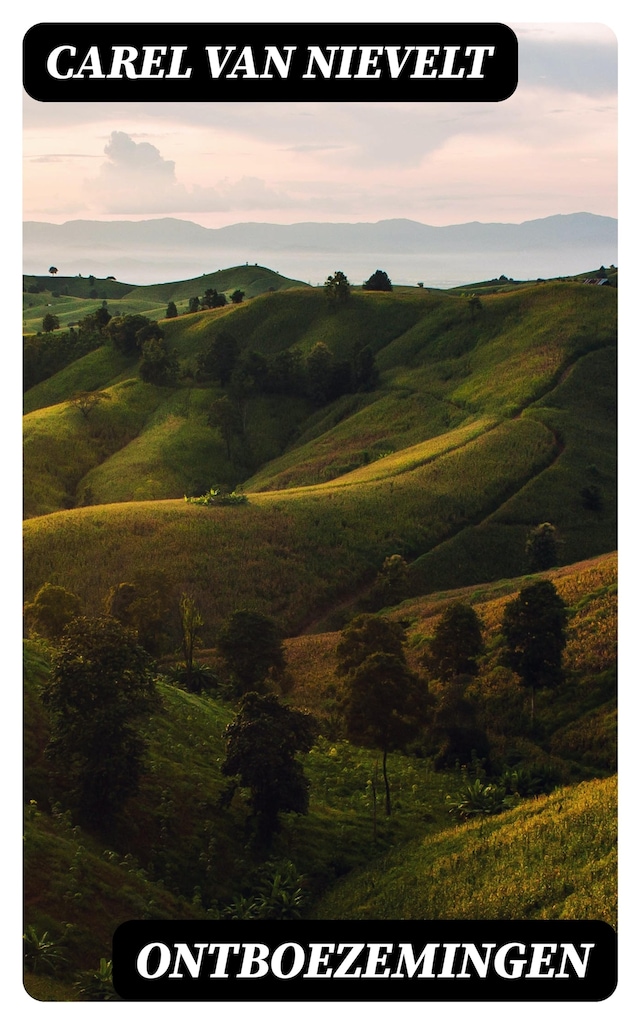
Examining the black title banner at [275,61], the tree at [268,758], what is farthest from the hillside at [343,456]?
the black title banner at [275,61]

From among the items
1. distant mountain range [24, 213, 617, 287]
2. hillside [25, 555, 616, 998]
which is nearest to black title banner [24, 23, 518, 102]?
distant mountain range [24, 213, 617, 287]

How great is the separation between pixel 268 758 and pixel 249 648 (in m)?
8.14

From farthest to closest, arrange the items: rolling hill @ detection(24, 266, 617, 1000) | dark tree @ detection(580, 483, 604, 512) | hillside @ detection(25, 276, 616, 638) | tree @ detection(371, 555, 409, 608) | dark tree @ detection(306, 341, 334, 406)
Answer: dark tree @ detection(306, 341, 334, 406) < dark tree @ detection(580, 483, 604, 512) < hillside @ detection(25, 276, 616, 638) < tree @ detection(371, 555, 409, 608) < rolling hill @ detection(24, 266, 617, 1000)

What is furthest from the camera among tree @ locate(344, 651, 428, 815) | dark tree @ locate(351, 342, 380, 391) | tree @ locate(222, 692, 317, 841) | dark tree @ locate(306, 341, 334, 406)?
dark tree @ locate(306, 341, 334, 406)

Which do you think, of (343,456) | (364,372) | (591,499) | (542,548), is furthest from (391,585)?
(364,372)

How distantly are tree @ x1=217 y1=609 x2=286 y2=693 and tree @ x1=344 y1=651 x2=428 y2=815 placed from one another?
5446mm

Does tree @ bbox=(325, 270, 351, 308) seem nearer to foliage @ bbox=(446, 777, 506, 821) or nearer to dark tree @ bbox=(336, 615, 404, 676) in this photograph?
dark tree @ bbox=(336, 615, 404, 676)

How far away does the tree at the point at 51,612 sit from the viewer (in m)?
35.1

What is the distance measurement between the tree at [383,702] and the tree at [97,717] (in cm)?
702

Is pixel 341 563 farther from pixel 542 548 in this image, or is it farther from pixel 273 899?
pixel 273 899

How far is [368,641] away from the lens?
Answer: 30.1m

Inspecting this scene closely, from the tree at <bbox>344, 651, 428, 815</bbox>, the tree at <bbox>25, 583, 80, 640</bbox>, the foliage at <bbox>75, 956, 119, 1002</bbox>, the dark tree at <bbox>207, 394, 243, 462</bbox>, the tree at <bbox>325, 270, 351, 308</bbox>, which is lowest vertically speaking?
the foliage at <bbox>75, 956, 119, 1002</bbox>

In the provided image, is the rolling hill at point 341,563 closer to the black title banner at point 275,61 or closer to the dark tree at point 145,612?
the dark tree at point 145,612

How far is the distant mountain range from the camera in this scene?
115 feet
